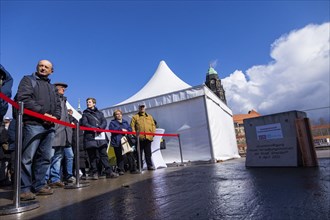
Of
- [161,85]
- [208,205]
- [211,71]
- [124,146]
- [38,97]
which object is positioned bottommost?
[208,205]

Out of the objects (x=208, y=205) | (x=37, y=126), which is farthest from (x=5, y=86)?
(x=208, y=205)

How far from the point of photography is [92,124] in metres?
5.57

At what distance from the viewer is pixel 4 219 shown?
2.24 m

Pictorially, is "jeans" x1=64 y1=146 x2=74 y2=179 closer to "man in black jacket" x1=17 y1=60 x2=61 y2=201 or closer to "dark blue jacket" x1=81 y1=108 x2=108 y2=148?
"dark blue jacket" x1=81 y1=108 x2=108 y2=148

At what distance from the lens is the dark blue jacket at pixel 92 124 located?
17.7ft

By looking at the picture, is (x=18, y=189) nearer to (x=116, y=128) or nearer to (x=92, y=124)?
(x=92, y=124)

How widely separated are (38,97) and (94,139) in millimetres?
2218

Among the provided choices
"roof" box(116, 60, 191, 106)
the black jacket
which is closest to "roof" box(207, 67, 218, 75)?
"roof" box(116, 60, 191, 106)

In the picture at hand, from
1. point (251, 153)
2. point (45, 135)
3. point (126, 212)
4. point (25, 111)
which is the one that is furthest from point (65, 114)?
point (251, 153)

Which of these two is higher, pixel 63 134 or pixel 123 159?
pixel 63 134

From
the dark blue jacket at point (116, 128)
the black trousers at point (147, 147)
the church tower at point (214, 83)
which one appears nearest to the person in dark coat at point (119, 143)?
the dark blue jacket at point (116, 128)

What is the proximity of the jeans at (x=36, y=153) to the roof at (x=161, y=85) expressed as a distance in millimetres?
6939

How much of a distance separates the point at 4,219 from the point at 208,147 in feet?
22.6

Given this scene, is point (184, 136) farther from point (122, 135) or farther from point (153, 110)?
point (122, 135)
